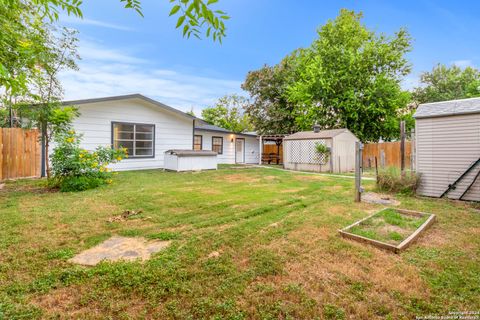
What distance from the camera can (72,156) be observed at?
616cm

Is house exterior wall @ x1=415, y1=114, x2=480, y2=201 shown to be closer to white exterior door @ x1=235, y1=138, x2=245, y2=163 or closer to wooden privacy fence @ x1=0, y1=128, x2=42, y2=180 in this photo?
wooden privacy fence @ x1=0, y1=128, x2=42, y2=180

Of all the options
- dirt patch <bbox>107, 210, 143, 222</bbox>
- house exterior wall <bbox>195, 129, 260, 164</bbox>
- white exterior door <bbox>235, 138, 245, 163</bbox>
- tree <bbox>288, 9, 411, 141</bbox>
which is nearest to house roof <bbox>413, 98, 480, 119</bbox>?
dirt patch <bbox>107, 210, 143, 222</bbox>

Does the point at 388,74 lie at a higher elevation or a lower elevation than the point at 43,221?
higher

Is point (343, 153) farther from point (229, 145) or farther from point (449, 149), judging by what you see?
point (229, 145)

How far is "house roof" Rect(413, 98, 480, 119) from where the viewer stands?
5295mm

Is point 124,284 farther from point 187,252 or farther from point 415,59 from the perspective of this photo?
point 415,59

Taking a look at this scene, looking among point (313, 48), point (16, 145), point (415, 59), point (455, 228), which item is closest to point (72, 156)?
point (16, 145)

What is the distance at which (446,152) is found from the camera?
5613 mm

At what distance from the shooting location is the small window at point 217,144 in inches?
638

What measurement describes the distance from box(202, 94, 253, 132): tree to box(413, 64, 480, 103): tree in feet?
59.7

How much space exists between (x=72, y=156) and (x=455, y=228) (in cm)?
810

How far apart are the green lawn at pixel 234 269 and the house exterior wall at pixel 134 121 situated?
19.2 feet

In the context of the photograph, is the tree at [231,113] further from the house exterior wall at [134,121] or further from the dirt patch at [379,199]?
the dirt patch at [379,199]

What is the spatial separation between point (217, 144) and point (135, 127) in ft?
21.5
